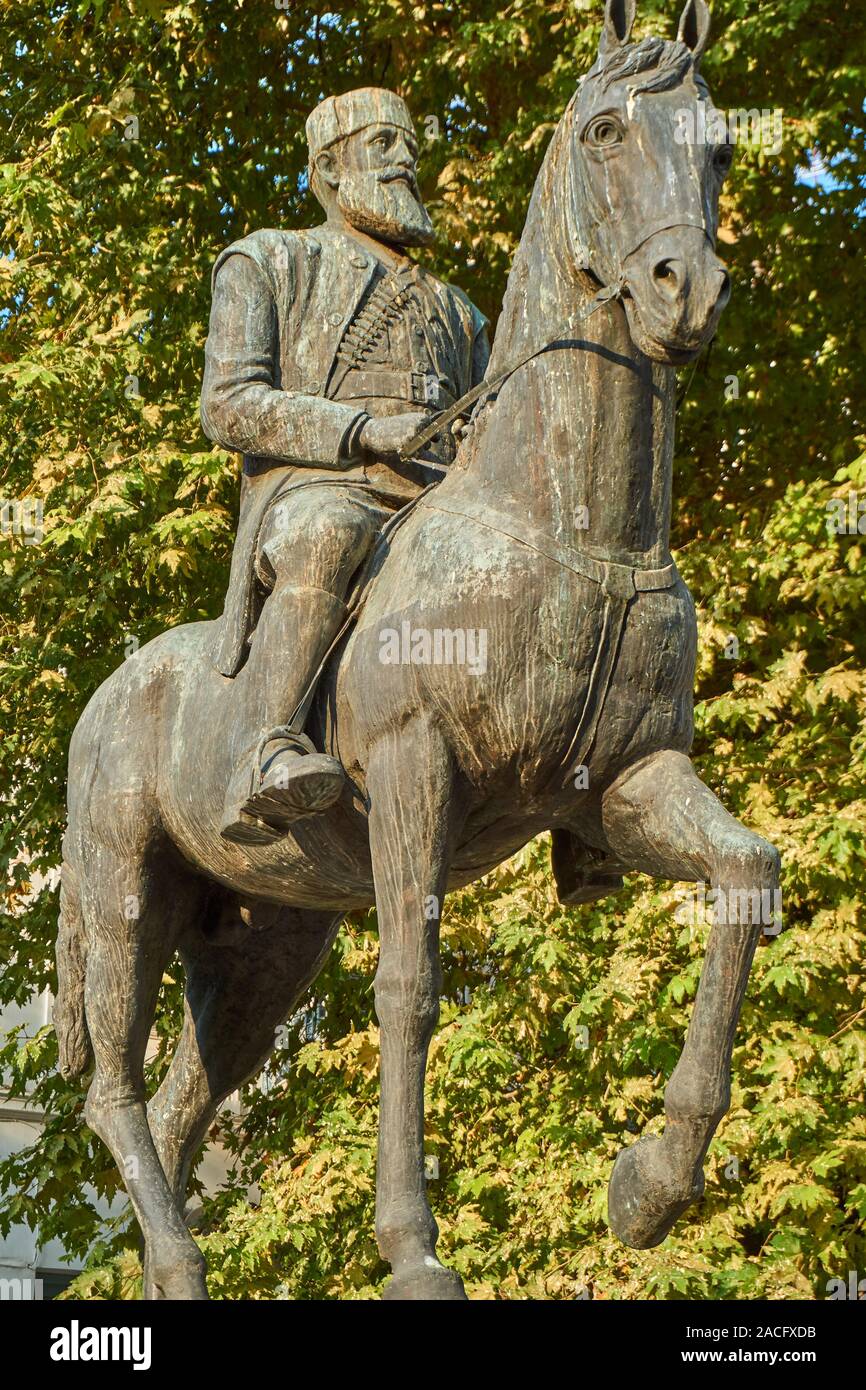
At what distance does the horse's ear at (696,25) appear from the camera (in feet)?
19.1

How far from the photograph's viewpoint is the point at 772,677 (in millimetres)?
12742

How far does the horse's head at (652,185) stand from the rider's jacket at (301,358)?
1.14m

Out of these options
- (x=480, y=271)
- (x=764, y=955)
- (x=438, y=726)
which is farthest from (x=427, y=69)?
(x=438, y=726)

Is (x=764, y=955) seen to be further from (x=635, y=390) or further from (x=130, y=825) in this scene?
(x=635, y=390)

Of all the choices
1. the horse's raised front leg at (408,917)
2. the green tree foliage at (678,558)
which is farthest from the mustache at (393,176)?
the green tree foliage at (678,558)

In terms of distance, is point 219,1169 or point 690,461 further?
point 219,1169

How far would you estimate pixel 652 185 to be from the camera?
5.49m

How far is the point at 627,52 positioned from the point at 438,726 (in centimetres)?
174

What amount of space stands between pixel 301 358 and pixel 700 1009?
241cm

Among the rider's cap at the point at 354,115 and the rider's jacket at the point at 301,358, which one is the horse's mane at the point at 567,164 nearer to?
the rider's jacket at the point at 301,358

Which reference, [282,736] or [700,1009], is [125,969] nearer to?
[282,736]

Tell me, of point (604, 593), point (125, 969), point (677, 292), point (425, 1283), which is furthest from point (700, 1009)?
point (125, 969)

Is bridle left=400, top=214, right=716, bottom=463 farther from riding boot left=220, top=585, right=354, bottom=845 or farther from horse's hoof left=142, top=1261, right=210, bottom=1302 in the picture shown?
horse's hoof left=142, top=1261, right=210, bottom=1302

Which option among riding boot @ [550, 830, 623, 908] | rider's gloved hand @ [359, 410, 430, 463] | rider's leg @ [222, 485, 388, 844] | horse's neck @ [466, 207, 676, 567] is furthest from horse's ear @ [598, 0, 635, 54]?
riding boot @ [550, 830, 623, 908]
